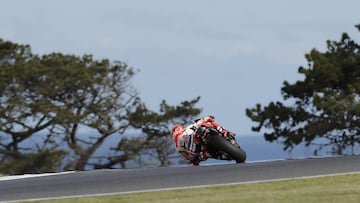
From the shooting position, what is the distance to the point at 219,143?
16.2 metres

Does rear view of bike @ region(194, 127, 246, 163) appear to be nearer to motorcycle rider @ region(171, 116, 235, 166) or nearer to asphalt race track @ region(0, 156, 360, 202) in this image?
motorcycle rider @ region(171, 116, 235, 166)

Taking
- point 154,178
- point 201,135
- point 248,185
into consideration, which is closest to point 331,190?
point 248,185

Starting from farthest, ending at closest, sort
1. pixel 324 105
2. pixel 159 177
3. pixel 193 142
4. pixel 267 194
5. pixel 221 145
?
pixel 324 105, pixel 193 142, pixel 221 145, pixel 159 177, pixel 267 194

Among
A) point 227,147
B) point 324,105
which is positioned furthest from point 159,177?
point 324,105

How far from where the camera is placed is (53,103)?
44750 millimetres

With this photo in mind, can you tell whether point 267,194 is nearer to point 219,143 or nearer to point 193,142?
point 219,143

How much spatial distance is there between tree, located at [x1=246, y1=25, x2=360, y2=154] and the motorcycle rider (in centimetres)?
2500

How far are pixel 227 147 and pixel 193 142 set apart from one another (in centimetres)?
81

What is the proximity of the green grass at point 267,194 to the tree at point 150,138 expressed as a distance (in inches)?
1281

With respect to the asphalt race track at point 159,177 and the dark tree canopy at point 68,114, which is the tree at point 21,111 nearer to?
the dark tree canopy at point 68,114

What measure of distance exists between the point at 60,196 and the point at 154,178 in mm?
2145

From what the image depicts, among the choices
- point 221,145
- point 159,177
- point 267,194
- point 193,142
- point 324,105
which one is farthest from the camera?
point 324,105

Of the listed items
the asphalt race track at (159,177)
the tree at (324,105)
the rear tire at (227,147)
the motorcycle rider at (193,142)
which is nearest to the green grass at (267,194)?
the asphalt race track at (159,177)

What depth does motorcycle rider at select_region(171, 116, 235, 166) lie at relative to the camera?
16609 millimetres
